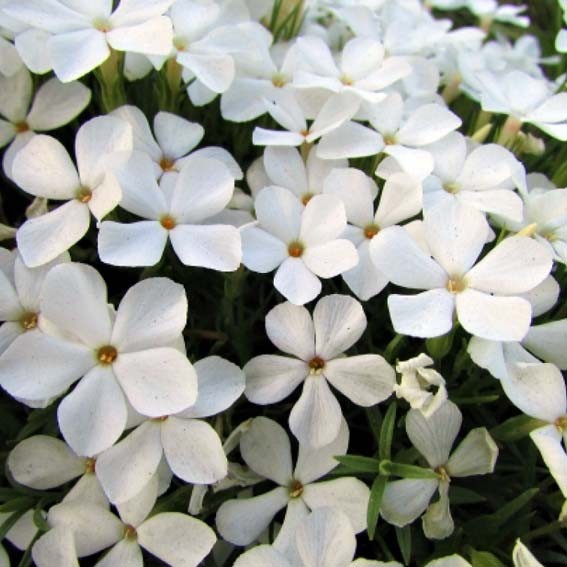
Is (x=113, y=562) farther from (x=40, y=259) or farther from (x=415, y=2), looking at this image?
(x=415, y=2)

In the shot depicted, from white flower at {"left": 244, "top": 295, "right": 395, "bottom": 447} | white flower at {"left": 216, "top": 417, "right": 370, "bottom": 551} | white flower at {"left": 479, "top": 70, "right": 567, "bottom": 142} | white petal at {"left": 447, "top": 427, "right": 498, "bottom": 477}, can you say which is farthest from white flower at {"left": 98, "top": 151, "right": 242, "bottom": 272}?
white flower at {"left": 479, "top": 70, "right": 567, "bottom": 142}

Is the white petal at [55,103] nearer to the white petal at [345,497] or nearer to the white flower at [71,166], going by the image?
the white flower at [71,166]

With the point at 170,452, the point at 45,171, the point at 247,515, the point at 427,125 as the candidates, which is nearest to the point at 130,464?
the point at 170,452

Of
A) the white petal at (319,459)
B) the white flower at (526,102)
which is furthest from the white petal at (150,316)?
the white flower at (526,102)

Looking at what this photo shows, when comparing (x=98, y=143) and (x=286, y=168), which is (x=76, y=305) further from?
→ (x=286, y=168)

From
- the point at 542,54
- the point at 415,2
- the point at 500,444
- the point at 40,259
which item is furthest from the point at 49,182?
the point at 542,54
